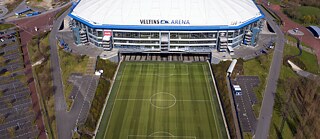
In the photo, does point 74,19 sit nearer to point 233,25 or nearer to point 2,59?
point 2,59

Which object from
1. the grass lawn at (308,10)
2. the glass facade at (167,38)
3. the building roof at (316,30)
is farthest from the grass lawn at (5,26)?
the grass lawn at (308,10)

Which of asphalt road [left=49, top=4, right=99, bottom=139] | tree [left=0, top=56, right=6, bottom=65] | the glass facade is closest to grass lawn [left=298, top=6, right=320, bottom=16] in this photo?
the glass facade

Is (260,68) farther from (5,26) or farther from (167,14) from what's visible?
(5,26)

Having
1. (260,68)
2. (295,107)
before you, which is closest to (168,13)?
(260,68)

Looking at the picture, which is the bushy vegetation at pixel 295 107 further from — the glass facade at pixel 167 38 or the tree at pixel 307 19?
the tree at pixel 307 19

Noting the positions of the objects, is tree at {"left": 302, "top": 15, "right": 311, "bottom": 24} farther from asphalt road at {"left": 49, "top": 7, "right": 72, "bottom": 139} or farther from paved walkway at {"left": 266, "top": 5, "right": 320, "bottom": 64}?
asphalt road at {"left": 49, "top": 7, "right": 72, "bottom": 139}

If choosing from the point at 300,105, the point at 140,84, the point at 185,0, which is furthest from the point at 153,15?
the point at 300,105
